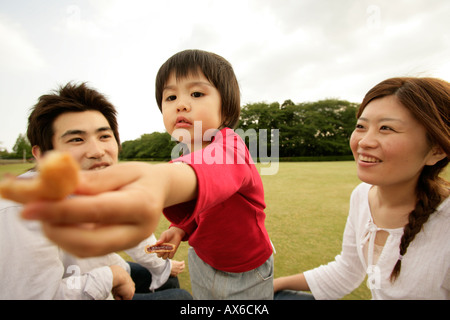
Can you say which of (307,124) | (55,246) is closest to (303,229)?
(55,246)

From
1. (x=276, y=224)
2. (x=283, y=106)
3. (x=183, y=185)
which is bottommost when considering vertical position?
(x=276, y=224)

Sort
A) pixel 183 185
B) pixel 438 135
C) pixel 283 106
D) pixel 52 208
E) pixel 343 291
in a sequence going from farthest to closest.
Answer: pixel 283 106 → pixel 343 291 → pixel 438 135 → pixel 183 185 → pixel 52 208

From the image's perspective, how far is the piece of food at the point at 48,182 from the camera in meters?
0.21

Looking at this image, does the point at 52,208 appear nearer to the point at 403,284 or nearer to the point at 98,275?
the point at 98,275

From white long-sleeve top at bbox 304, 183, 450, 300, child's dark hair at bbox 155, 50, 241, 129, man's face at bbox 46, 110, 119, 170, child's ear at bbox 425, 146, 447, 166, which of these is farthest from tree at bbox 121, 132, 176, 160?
child's ear at bbox 425, 146, 447, 166

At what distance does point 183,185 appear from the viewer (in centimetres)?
44

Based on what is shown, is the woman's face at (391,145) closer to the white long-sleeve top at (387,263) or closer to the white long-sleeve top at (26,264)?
the white long-sleeve top at (387,263)

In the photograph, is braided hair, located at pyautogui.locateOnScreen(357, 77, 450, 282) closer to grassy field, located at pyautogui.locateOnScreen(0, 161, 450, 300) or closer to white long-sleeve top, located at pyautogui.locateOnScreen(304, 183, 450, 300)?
white long-sleeve top, located at pyautogui.locateOnScreen(304, 183, 450, 300)

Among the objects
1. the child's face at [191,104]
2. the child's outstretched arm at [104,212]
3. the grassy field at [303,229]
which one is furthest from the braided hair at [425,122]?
the child's outstretched arm at [104,212]

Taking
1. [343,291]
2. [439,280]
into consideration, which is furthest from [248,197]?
[343,291]

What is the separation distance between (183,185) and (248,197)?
0.48 m

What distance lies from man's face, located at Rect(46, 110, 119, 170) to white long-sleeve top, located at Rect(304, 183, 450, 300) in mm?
1584

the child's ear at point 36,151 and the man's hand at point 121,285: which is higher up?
the child's ear at point 36,151

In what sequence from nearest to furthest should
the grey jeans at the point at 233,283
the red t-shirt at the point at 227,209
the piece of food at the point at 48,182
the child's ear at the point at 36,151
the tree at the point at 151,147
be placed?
1. the piece of food at the point at 48,182
2. the red t-shirt at the point at 227,209
3. the grey jeans at the point at 233,283
4. the child's ear at the point at 36,151
5. the tree at the point at 151,147
